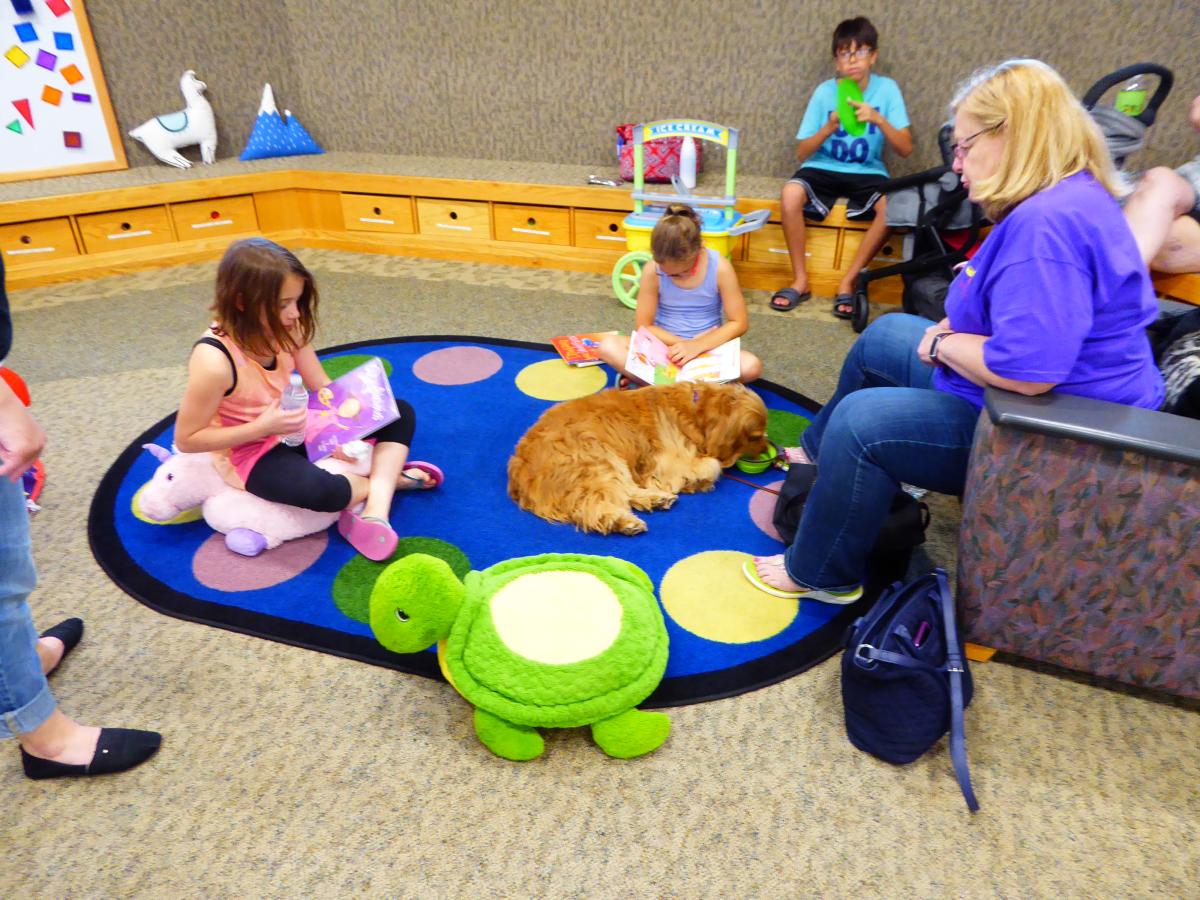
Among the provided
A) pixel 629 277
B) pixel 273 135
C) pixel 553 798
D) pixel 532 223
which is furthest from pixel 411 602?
pixel 273 135

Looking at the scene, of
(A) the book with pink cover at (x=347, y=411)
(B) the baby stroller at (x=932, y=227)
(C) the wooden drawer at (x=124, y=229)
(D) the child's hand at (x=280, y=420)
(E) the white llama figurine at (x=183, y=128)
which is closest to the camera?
(D) the child's hand at (x=280, y=420)

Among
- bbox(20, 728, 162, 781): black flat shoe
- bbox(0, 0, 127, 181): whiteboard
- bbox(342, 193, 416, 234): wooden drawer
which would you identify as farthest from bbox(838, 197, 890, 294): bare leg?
bbox(0, 0, 127, 181): whiteboard

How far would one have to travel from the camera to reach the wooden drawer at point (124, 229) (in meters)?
3.67

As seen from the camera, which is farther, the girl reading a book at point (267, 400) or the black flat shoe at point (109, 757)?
the girl reading a book at point (267, 400)

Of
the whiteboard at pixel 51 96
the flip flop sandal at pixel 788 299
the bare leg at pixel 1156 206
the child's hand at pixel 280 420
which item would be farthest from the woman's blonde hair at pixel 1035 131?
the whiteboard at pixel 51 96

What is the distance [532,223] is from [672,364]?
5.26 feet

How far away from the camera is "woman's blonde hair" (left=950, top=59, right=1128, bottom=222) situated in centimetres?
130

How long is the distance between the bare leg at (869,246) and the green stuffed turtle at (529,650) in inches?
85.1

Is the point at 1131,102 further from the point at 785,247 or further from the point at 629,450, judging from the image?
the point at 629,450

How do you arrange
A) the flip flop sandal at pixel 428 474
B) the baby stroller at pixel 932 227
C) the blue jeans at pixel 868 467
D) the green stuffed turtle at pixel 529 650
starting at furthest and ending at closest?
the baby stroller at pixel 932 227 → the flip flop sandal at pixel 428 474 → the blue jeans at pixel 868 467 → the green stuffed turtle at pixel 529 650

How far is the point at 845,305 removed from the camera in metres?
3.18

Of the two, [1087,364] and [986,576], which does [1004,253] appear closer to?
[1087,364]

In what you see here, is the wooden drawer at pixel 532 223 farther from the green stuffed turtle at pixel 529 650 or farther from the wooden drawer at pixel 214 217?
the green stuffed turtle at pixel 529 650

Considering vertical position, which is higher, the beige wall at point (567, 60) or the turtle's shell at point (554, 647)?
the beige wall at point (567, 60)
